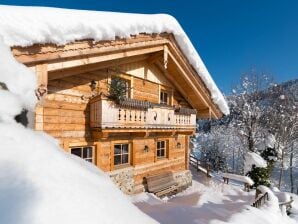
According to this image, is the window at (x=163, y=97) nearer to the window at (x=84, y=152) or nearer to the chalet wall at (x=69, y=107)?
the chalet wall at (x=69, y=107)

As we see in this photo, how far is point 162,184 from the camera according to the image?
10688mm

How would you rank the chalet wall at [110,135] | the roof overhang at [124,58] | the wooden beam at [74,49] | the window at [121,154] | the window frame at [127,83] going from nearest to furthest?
the wooden beam at [74,49]
the roof overhang at [124,58]
the chalet wall at [110,135]
the window at [121,154]
the window frame at [127,83]

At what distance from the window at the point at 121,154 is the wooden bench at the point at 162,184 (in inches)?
57.4

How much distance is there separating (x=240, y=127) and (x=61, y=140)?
18649 mm

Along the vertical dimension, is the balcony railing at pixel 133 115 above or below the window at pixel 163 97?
below

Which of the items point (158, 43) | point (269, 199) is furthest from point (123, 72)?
point (269, 199)

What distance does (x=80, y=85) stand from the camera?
755 cm

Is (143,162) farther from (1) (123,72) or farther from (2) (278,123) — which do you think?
(2) (278,123)

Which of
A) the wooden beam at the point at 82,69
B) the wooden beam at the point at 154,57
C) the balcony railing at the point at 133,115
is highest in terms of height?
the wooden beam at the point at 154,57

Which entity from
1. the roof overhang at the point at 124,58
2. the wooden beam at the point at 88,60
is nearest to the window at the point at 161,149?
the roof overhang at the point at 124,58

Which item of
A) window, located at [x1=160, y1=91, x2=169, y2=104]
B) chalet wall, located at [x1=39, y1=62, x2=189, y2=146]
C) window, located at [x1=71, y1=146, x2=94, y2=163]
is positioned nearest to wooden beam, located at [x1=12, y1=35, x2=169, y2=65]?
chalet wall, located at [x1=39, y1=62, x2=189, y2=146]

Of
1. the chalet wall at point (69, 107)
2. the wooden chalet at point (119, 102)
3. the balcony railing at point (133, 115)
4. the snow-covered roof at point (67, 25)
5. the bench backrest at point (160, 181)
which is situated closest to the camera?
the snow-covered roof at point (67, 25)

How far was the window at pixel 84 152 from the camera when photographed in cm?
755

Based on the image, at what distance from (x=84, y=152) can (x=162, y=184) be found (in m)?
4.37
